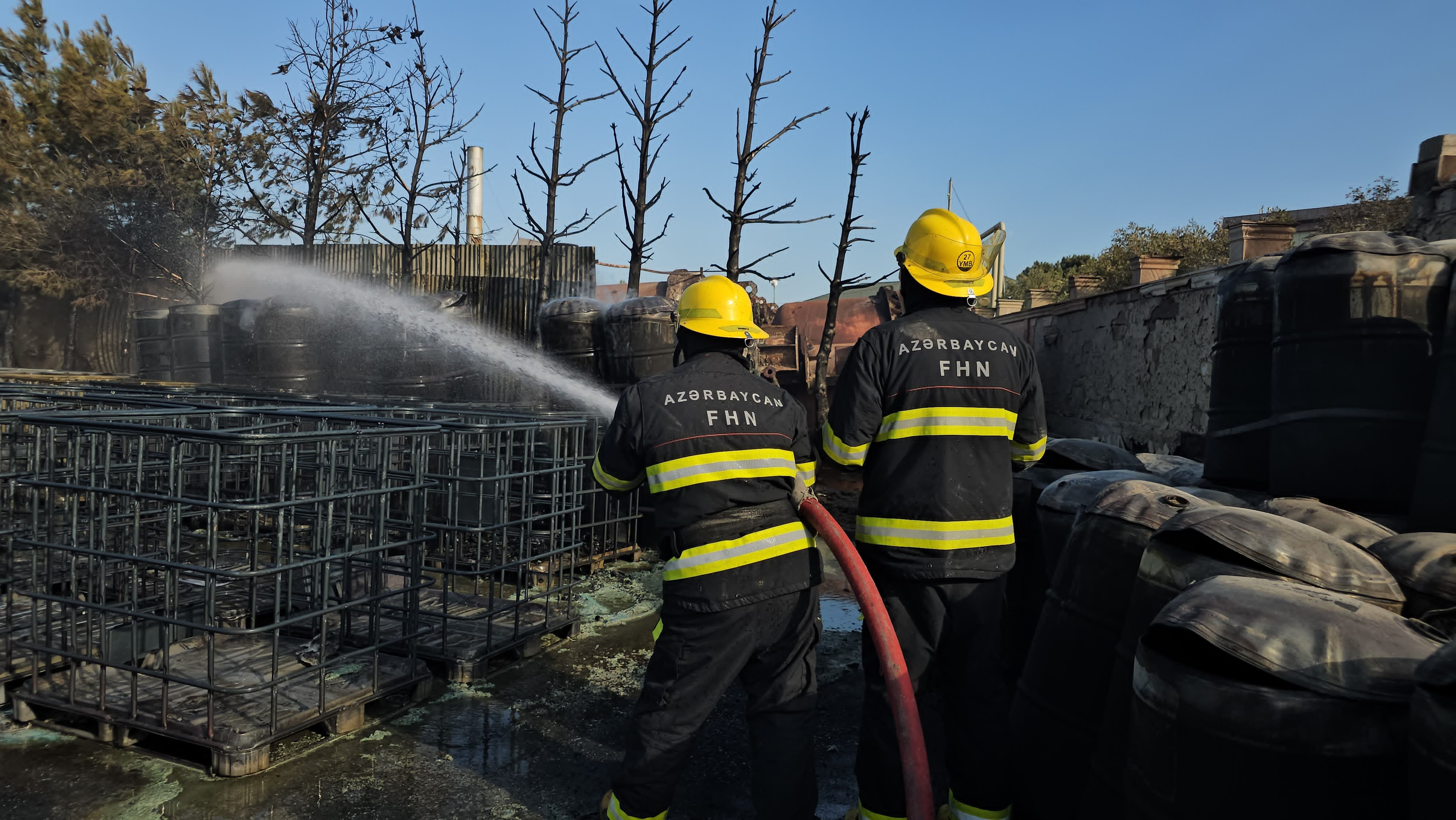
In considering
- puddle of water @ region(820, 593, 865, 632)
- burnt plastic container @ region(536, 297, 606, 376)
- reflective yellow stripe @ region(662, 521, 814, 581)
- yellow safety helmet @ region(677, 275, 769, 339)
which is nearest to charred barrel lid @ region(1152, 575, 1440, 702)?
reflective yellow stripe @ region(662, 521, 814, 581)

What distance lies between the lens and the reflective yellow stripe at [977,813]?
2.80 meters

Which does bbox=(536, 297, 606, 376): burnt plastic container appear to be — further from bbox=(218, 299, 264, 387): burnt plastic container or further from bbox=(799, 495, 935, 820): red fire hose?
bbox=(799, 495, 935, 820): red fire hose

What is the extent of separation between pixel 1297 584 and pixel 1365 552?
1.52 feet

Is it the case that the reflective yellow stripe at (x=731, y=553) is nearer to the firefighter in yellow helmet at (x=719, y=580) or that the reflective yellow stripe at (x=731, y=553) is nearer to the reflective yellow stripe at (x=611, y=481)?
the firefighter in yellow helmet at (x=719, y=580)

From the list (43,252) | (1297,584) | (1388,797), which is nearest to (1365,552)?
(1297,584)

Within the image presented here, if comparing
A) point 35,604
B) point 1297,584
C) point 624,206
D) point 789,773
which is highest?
point 624,206

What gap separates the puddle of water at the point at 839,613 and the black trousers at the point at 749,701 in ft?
7.61

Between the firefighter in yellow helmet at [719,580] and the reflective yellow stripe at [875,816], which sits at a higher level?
the firefighter in yellow helmet at [719,580]

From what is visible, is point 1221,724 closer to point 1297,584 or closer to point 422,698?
point 1297,584

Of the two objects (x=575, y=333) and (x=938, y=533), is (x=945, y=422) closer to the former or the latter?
(x=938, y=533)

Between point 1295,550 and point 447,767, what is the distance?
3.12 m

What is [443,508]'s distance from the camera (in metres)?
6.00

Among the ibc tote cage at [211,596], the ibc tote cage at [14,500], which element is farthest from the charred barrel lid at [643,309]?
the ibc tote cage at [14,500]

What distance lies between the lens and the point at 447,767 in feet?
11.2
